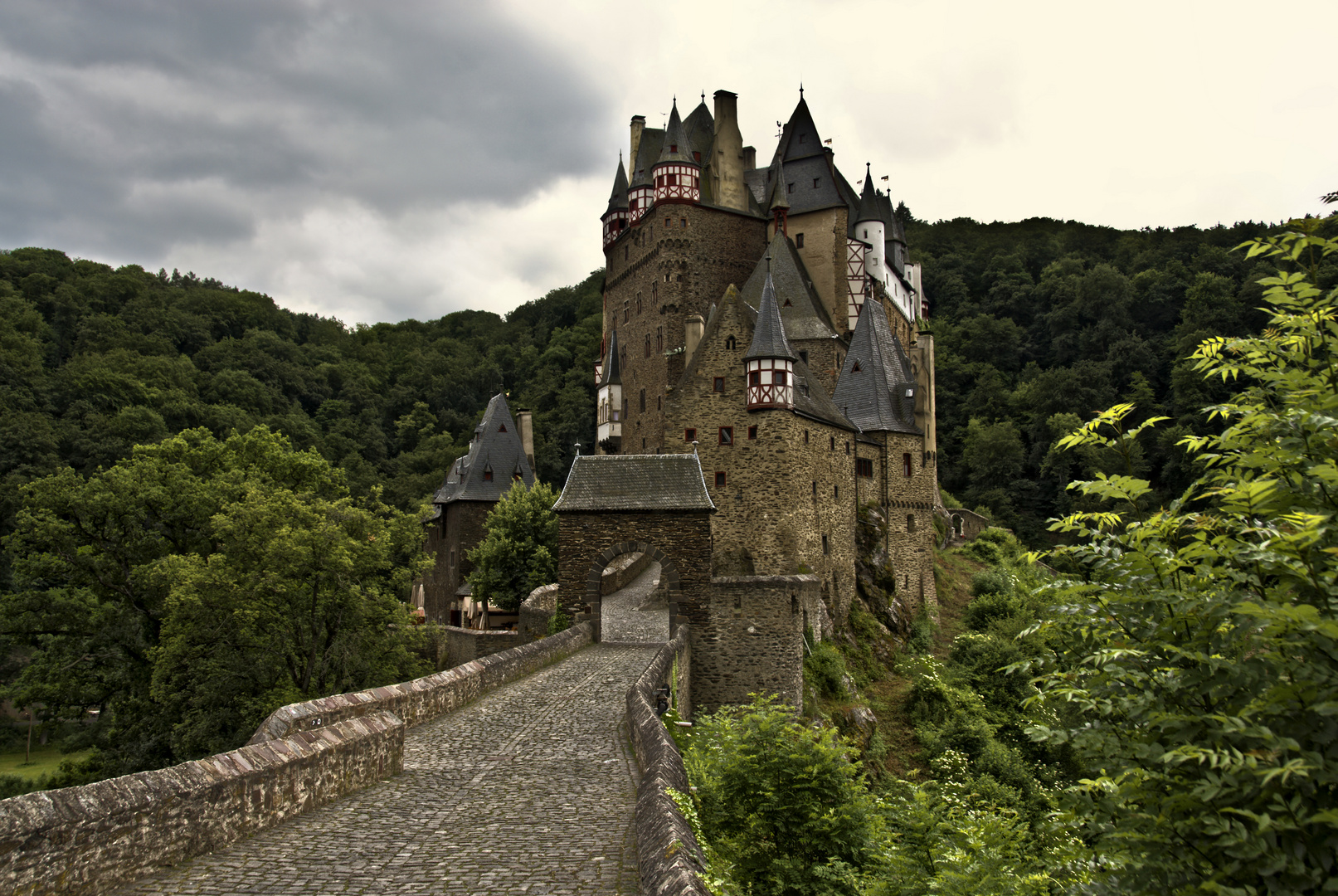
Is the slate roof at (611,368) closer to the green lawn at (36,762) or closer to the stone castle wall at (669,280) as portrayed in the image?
the stone castle wall at (669,280)

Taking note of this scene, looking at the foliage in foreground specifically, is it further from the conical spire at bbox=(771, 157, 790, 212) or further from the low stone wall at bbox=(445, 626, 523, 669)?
the conical spire at bbox=(771, 157, 790, 212)

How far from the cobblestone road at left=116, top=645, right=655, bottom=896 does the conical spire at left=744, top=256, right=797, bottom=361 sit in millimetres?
19007

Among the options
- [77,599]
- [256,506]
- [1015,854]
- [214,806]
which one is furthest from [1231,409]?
[77,599]

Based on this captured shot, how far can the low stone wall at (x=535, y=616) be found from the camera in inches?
958

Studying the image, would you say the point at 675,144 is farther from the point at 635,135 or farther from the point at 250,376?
the point at 250,376

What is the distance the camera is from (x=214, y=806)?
654cm

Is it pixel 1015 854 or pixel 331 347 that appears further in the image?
pixel 331 347

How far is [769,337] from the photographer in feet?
98.1

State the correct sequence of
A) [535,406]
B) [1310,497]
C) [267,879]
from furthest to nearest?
[535,406] → [267,879] → [1310,497]

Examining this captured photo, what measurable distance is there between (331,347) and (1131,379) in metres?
73.1

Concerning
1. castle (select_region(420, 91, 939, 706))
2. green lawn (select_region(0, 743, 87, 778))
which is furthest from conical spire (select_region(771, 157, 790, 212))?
green lawn (select_region(0, 743, 87, 778))

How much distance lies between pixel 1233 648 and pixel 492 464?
148 feet

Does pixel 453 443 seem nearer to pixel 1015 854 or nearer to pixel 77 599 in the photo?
pixel 77 599

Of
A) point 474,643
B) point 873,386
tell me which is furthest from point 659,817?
point 873,386
